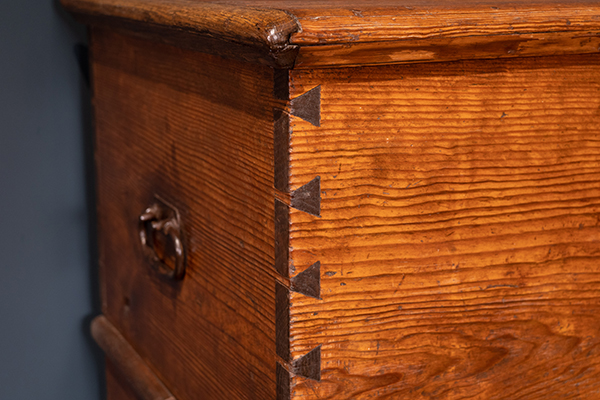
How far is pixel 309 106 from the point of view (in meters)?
0.56

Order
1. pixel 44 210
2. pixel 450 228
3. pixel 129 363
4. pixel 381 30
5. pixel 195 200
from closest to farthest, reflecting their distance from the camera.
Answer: pixel 381 30
pixel 450 228
pixel 195 200
pixel 129 363
pixel 44 210

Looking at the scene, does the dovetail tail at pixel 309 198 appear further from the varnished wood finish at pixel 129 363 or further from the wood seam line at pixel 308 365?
the varnished wood finish at pixel 129 363

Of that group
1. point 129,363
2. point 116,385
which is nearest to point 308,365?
point 129,363

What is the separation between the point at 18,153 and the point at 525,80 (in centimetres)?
84

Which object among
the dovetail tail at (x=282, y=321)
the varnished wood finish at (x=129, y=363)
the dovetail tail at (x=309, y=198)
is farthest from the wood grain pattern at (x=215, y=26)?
the varnished wood finish at (x=129, y=363)

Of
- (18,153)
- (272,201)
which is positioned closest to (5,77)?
(18,153)

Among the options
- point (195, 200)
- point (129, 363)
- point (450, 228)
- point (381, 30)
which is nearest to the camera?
point (381, 30)

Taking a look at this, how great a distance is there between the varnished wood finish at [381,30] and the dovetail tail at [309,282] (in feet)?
0.61

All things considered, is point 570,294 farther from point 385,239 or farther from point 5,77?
point 5,77

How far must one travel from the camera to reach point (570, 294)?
0.73 metres

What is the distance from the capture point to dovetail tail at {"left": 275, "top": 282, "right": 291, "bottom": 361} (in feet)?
1.93

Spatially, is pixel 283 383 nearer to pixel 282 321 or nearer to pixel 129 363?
pixel 282 321

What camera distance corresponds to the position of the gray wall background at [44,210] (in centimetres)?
107

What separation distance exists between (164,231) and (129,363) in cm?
29
